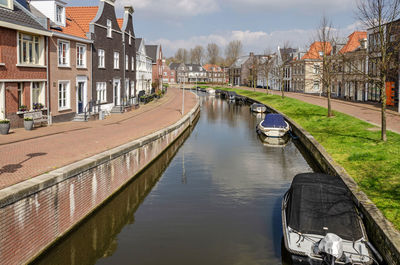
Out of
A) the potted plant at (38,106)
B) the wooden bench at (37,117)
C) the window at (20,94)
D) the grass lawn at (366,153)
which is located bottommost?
the grass lawn at (366,153)

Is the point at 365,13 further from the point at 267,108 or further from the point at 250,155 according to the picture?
the point at 267,108

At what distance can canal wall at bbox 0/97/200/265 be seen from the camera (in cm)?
918

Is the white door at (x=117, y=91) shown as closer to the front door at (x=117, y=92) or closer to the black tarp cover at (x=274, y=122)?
the front door at (x=117, y=92)

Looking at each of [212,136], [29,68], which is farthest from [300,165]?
[29,68]

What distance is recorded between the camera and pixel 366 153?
1983 centimetres

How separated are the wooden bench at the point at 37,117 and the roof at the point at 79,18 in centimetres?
823

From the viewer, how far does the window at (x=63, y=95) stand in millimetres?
27516

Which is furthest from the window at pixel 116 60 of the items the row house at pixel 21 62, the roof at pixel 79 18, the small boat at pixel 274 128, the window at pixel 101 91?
the small boat at pixel 274 128

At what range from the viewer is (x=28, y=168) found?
12633mm

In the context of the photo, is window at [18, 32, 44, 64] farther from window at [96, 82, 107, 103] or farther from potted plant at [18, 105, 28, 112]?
window at [96, 82, 107, 103]

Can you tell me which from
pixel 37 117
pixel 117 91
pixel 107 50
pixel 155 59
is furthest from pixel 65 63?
pixel 155 59

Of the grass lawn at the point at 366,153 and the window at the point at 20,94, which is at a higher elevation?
the window at the point at 20,94

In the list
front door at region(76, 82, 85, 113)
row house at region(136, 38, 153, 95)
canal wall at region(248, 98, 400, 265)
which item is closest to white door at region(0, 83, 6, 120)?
front door at region(76, 82, 85, 113)

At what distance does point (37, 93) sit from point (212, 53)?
164445 mm
